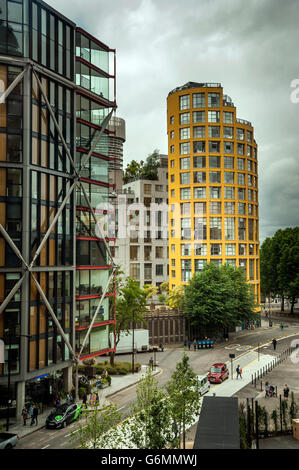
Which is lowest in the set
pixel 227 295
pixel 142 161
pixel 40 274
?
pixel 227 295

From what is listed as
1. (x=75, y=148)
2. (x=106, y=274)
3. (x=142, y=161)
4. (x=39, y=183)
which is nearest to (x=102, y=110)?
(x=75, y=148)

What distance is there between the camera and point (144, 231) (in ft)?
315

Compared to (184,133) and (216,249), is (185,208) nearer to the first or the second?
(216,249)

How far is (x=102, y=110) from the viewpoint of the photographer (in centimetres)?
4472

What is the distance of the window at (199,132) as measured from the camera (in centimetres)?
7919

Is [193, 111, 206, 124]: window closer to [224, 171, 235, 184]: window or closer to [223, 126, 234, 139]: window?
[223, 126, 234, 139]: window

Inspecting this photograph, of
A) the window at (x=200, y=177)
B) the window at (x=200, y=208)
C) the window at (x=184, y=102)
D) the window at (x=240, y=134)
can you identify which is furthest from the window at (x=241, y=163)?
the window at (x=184, y=102)

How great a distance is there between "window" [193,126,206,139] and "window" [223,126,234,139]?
3955mm

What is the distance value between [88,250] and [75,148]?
10006 millimetres

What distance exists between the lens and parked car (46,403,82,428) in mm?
29266

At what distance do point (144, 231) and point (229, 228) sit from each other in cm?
2326

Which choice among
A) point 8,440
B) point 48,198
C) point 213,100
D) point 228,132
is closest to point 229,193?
point 228,132

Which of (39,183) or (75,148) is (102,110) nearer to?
(75,148)

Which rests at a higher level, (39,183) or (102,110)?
(102,110)
